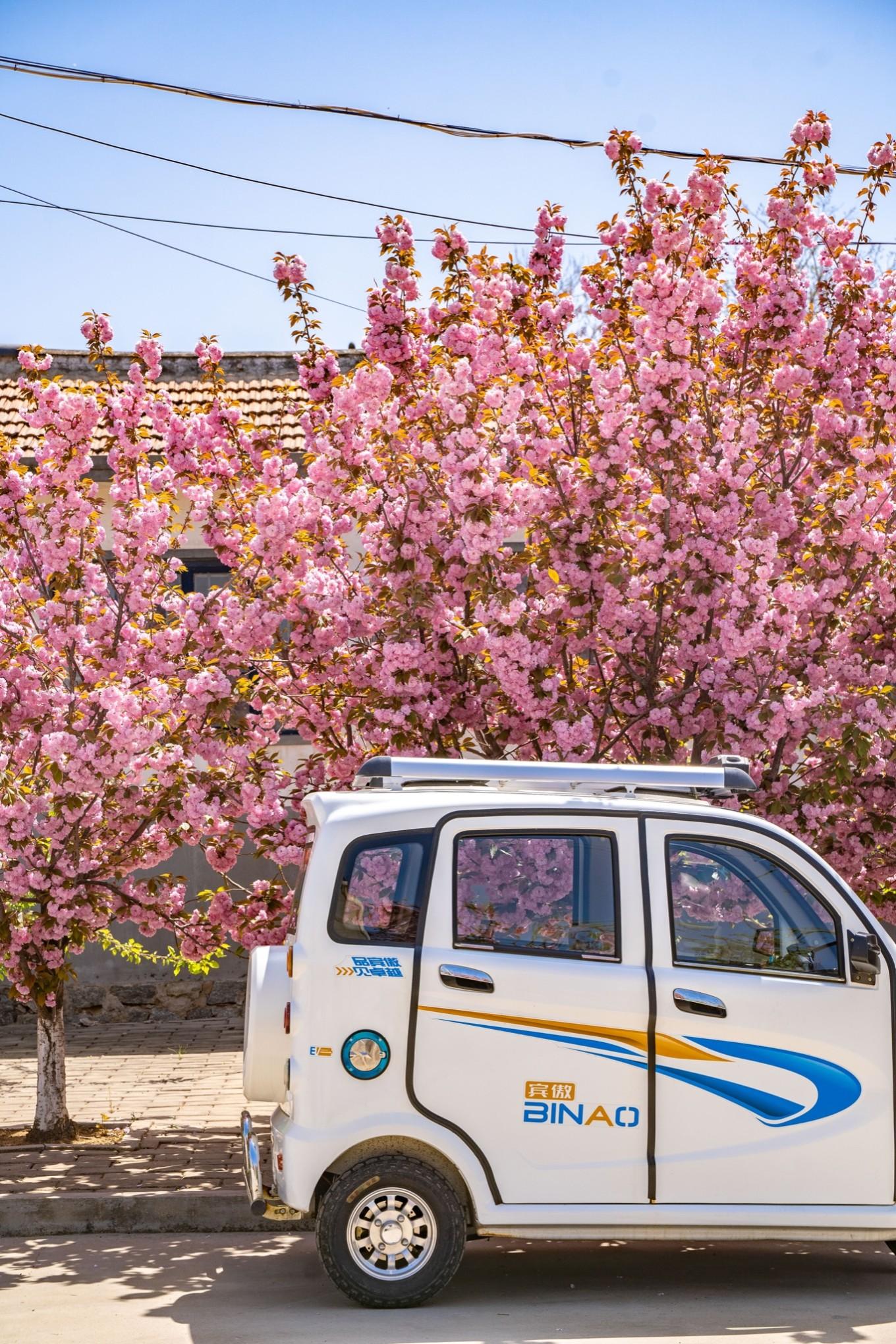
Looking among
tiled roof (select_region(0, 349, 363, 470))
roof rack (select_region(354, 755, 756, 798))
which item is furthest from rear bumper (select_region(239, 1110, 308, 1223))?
tiled roof (select_region(0, 349, 363, 470))

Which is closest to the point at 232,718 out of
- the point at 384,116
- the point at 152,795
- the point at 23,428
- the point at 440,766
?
the point at 152,795

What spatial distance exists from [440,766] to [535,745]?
257 cm

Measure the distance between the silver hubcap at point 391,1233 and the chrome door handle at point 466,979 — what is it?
827mm

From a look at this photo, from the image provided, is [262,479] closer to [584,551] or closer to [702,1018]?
[584,551]

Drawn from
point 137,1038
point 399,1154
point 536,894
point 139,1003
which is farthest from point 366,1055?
point 139,1003

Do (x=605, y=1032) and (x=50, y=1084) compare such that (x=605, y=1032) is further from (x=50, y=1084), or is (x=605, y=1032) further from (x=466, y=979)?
(x=50, y=1084)

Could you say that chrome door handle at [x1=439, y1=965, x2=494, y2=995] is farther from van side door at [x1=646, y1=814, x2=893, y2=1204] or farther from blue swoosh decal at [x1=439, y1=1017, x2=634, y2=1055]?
van side door at [x1=646, y1=814, x2=893, y2=1204]

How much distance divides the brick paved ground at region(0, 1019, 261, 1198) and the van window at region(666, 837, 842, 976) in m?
3.24

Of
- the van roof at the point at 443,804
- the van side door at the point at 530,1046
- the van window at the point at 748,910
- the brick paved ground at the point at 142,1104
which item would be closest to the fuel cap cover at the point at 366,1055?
the van side door at the point at 530,1046

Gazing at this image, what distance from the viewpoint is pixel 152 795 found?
942cm

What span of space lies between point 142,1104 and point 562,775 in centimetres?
543

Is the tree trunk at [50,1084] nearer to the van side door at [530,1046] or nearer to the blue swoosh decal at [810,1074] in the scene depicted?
the van side door at [530,1046]

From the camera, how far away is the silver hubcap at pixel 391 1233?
6.31 m

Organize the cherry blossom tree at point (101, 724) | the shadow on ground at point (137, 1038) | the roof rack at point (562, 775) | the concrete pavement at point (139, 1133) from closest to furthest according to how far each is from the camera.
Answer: the roof rack at point (562, 775) → the concrete pavement at point (139, 1133) → the cherry blossom tree at point (101, 724) → the shadow on ground at point (137, 1038)
